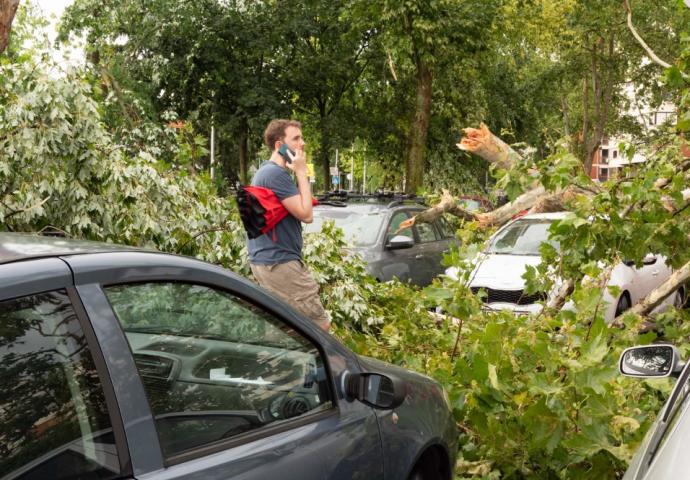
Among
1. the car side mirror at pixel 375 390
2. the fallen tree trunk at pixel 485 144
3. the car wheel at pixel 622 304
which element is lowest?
the car wheel at pixel 622 304

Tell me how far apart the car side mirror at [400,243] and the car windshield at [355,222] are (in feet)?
0.79

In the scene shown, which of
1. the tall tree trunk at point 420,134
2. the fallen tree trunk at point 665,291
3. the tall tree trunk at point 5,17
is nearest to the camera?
the fallen tree trunk at point 665,291

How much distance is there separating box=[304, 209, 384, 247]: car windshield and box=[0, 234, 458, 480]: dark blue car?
7164 mm

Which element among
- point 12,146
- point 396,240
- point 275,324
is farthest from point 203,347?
point 396,240

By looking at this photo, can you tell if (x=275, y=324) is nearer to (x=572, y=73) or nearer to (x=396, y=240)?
(x=396, y=240)

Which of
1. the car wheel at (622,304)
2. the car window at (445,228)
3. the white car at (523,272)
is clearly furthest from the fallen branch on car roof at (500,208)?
the car window at (445,228)

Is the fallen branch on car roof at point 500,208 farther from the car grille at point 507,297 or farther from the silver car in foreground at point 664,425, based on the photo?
the silver car in foreground at point 664,425

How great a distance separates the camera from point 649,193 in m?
6.02

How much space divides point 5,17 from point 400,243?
17.4ft

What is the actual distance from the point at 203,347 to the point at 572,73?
35.1 meters

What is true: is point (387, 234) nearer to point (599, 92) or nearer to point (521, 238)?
point (521, 238)

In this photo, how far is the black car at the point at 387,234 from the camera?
10109mm

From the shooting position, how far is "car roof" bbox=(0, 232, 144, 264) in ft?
6.66

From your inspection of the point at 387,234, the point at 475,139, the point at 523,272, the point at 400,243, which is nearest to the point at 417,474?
the point at 475,139
